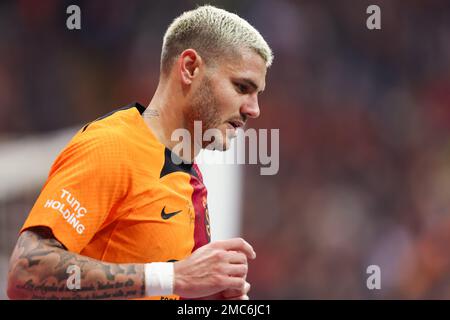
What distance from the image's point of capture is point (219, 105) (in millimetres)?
2617

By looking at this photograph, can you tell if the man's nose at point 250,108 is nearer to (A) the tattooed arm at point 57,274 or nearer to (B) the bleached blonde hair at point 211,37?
(B) the bleached blonde hair at point 211,37

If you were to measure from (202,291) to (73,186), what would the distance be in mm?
541

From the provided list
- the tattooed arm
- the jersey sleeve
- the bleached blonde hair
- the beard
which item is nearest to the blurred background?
the bleached blonde hair

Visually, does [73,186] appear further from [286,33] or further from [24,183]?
[286,33]

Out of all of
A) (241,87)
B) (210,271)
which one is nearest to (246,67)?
(241,87)

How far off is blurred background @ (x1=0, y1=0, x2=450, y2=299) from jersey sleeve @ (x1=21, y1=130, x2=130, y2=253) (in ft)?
11.7

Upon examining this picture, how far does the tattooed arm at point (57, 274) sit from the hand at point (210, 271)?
0.44ft

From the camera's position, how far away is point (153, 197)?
239 cm

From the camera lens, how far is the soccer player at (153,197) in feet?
7.06

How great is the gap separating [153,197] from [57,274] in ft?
1.48

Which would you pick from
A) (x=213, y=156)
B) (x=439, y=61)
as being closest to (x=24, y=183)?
(x=213, y=156)

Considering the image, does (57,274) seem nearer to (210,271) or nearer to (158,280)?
(158,280)

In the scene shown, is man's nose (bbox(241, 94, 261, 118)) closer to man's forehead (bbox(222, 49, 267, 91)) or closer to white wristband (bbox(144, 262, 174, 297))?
man's forehead (bbox(222, 49, 267, 91))

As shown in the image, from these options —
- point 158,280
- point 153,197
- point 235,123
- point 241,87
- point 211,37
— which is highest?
point 211,37
